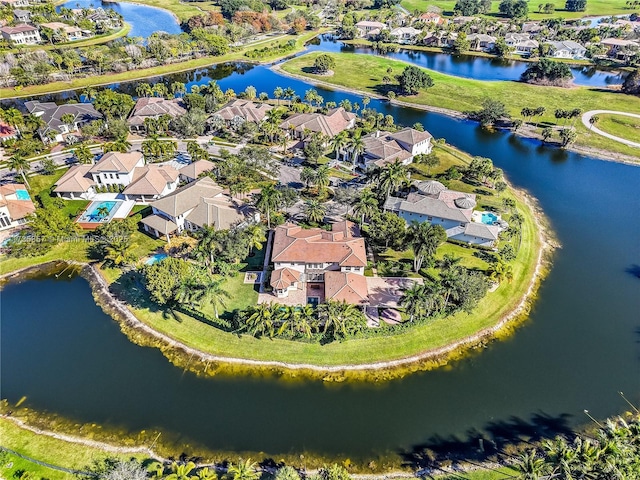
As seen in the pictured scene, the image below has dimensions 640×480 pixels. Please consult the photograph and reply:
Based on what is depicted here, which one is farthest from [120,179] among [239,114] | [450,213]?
[450,213]

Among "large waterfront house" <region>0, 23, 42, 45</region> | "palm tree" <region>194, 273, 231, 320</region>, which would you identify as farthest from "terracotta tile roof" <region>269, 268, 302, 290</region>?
"large waterfront house" <region>0, 23, 42, 45</region>

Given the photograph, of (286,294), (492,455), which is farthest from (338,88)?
(492,455)

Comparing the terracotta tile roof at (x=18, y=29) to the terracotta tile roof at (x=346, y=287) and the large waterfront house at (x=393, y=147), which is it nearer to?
the large waterfront house at (x=393, y=147)

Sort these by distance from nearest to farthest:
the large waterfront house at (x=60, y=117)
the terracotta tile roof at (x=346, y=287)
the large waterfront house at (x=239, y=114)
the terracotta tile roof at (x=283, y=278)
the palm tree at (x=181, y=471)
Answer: the palm tree at (x=181, y=471)
the terracotta tile roof at (x=346, y=287)
the terracotta tile roof at (x=283, y=278)
the large waterfront house at (x=60, y=117)
the large waterfront house at (x=239, y=114)

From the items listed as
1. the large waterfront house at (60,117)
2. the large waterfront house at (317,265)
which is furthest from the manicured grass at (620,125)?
the large waterfront house at (60,117)

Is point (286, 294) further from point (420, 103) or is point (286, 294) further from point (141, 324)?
point (420, 103)

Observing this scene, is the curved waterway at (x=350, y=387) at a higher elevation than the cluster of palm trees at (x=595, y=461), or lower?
lower

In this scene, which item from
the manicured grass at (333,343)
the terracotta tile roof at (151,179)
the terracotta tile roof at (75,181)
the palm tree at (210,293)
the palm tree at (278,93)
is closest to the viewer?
the manicured grass at (333,343)
